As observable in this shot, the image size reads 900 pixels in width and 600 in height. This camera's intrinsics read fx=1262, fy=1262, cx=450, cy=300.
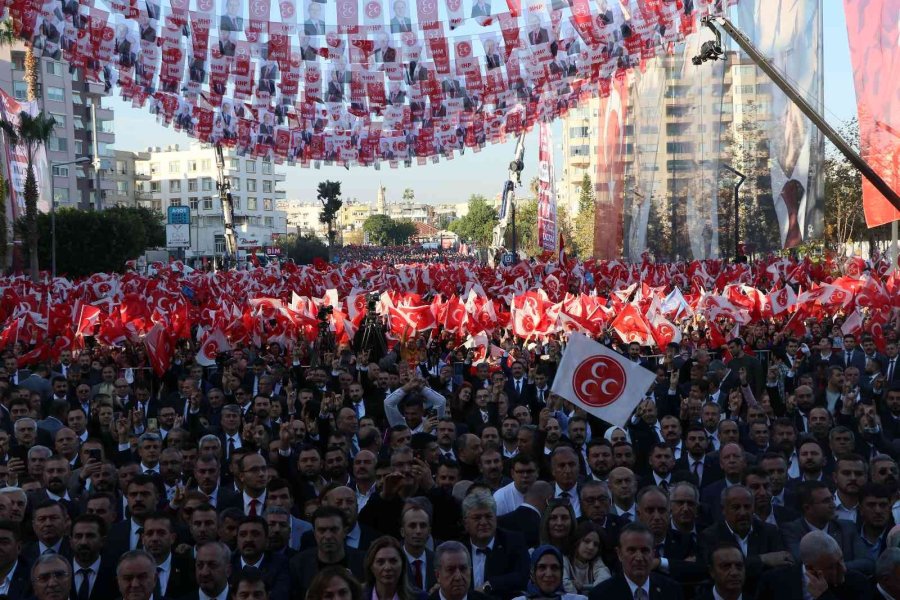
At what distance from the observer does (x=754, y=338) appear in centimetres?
1789

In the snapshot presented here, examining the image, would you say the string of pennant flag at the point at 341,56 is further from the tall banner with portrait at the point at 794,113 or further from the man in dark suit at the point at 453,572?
the man in dark suit at the point at 453,572

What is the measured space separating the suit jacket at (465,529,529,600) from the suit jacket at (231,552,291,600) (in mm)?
1044

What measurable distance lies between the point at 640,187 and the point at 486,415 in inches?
1216

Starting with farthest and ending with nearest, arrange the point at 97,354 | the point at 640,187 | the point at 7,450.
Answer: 1. the point at 640,187
2. the point at 97,354
3. the point at 7,450

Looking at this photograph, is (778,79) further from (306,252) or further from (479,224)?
(479,224)

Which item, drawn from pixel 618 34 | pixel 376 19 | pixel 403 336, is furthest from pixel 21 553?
pixel 618 34

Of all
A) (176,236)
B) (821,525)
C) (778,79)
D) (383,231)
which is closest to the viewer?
(821,525)

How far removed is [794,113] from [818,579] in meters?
28.4

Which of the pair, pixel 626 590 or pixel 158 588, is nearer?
pixel 626 590

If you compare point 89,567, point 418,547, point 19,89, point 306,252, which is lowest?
point 89,567

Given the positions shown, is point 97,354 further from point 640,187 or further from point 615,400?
point 640,187

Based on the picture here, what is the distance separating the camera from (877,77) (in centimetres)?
2438

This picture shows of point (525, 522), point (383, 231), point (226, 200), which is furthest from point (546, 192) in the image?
point (383, 231)

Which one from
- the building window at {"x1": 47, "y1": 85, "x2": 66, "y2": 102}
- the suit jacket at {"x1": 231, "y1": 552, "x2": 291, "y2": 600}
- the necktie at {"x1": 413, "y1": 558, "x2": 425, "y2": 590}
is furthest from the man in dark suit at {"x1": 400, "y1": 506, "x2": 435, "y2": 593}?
the building window at {"x1": 47, "y1": 85, "x2": 66, "y2": 102}
